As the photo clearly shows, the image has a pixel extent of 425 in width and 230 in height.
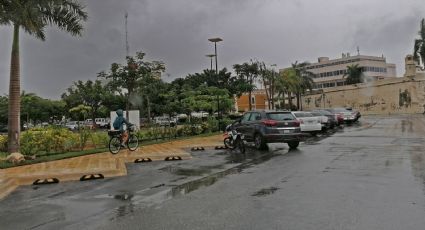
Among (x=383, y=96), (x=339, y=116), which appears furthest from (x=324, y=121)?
(x=383, y=96)

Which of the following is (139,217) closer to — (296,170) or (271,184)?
(271,184)

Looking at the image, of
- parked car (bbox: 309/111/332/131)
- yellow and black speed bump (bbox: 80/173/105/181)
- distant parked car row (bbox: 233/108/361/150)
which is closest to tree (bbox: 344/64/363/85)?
parked car (bbox: 309/111/332/131)

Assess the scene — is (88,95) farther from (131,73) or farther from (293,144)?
(293,144)

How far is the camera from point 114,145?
18.3 m

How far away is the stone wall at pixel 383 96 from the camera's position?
7425 centimetres

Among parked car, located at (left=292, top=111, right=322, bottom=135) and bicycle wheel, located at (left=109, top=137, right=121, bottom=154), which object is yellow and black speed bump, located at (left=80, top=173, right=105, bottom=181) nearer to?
bicycle wheel, located at (left=109, top=137, right=121, bottom=154)

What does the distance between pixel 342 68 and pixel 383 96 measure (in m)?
55.5

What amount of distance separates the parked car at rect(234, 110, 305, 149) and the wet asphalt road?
14.9 feet

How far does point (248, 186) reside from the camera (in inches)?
387

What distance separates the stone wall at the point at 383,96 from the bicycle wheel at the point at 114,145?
6576 cm

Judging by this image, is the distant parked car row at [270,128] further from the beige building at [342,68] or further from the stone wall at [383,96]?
the beige building at [342,68]

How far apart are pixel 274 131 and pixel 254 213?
454 inches

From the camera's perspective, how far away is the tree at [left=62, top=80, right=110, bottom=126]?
6341cm

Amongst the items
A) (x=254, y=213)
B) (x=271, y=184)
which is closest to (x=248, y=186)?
(x=271, y=184)
